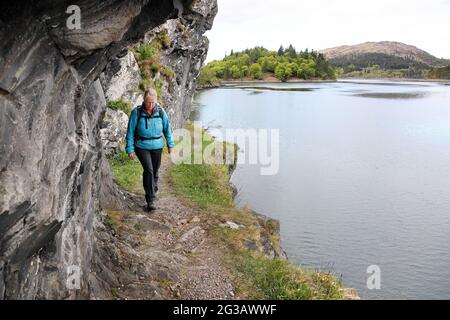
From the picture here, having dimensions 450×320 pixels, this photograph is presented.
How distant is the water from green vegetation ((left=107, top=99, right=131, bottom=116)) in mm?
7907

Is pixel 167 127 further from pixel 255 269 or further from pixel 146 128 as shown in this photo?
pixel 255 269

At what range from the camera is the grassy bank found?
9992 mm

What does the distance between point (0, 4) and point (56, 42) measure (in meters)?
1.07

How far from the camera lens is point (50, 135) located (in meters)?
6.73

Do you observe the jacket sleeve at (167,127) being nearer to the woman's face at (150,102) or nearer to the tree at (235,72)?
the woman's face at (150,102)

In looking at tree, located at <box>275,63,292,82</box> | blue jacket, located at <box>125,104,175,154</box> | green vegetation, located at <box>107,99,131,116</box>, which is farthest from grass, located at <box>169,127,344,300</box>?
tree, located at <box>275,63,292,82</box>

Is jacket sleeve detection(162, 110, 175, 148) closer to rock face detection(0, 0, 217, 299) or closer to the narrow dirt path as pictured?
the narrow dirt path

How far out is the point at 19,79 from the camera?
233 inches

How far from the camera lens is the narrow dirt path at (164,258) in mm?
9352

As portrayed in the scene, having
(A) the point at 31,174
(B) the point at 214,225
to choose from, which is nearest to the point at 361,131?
(B) the point at 214,225

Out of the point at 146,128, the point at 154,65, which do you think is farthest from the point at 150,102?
the point at 154,65

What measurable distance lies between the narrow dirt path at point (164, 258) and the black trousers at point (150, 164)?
776mm

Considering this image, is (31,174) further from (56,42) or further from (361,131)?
(361,131)

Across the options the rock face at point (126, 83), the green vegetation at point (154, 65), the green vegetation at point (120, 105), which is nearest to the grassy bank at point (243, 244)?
the green vegetation at point (120, 105)
